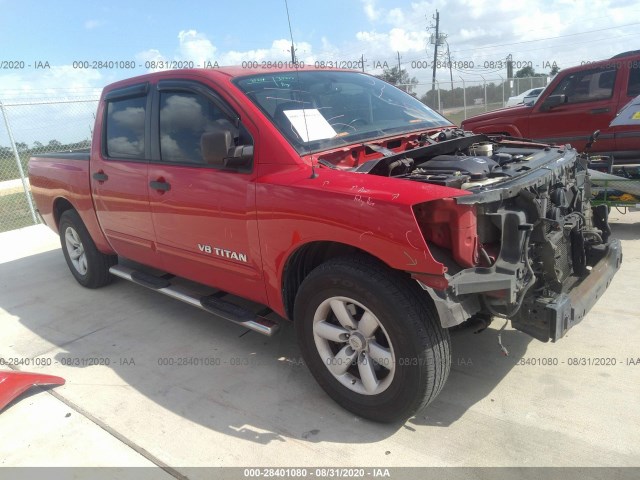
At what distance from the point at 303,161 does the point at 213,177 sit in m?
0.68

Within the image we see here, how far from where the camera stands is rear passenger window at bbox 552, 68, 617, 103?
7.00 metres

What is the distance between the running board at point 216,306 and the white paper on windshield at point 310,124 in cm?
121

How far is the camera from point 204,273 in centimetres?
358

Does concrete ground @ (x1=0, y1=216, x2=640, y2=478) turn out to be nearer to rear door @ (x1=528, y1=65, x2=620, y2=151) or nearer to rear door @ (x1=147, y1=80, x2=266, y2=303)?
rear door @ (x1=147, y1=80, x2=266, y2=303)

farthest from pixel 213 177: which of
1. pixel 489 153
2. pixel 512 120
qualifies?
pixel 512 120

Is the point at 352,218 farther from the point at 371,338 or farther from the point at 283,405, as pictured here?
the point at 283,405

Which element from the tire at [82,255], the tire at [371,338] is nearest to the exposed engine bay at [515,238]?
the tire at [371,338]

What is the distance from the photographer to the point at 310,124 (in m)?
3.10

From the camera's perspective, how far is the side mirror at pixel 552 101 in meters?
7.23

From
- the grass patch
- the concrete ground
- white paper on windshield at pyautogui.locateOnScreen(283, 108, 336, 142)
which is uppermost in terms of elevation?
white paper on windshield at pyautogui.locateOnScreen(283, 108, 336, 142)

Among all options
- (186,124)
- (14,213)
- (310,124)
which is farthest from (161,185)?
(14,213)

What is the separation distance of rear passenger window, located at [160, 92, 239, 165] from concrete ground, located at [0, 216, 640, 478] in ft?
4.78

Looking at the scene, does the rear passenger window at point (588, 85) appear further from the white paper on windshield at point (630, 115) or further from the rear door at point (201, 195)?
the rear door at point (201, 195)

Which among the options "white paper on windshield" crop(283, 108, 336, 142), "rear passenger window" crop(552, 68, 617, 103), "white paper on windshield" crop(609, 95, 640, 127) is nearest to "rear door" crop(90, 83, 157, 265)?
"white paper on windshield" crop(283, 108, 336, 142)
